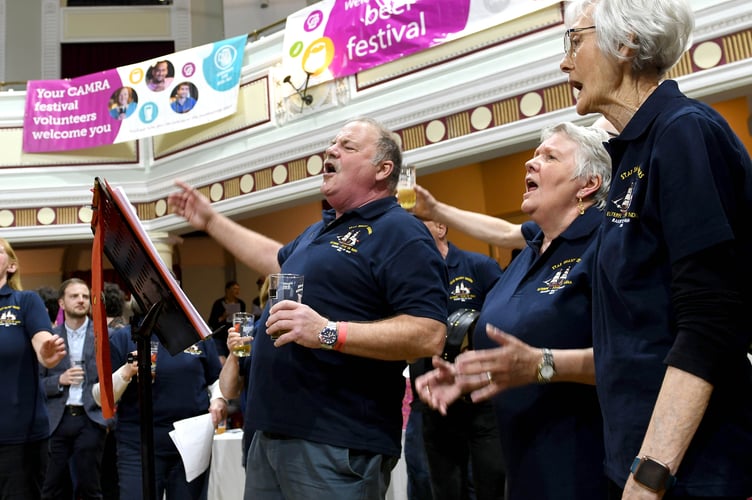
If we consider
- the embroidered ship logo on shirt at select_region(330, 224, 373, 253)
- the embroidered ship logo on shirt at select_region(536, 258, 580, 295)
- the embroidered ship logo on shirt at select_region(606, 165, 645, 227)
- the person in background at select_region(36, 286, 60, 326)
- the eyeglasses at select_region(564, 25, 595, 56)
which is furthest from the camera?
the person in background at select_region(36, 286, 60, 326)

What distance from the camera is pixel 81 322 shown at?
4.99 meters

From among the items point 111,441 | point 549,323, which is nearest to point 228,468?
point 111,441

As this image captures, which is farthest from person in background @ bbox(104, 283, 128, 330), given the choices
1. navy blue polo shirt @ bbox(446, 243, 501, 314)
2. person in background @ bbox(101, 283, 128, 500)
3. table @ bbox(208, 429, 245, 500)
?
navy blue polo shirt @ bbox(446, 243, 501, 314)

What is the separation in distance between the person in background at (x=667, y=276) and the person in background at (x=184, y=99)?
7.78 metres

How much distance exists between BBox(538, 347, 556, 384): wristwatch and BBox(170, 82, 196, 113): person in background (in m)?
7.72

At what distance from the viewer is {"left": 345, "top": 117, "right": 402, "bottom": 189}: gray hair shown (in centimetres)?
228

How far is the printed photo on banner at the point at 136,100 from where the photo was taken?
851 cm

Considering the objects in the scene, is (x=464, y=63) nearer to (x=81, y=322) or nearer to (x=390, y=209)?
(x=81, y=322)

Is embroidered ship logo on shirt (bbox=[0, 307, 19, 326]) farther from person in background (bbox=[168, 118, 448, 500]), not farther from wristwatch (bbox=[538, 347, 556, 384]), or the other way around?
wristwatch (bbox=[538, 347, 556, 384])

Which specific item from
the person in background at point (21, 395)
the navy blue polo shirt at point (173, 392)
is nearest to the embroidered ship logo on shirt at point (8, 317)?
the person in background at point (21, 395)

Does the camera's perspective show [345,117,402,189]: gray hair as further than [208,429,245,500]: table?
No

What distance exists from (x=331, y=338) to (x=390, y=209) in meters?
0.51

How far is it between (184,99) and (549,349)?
305 inches

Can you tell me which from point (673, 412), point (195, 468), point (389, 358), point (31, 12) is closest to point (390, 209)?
point (389, 358)
